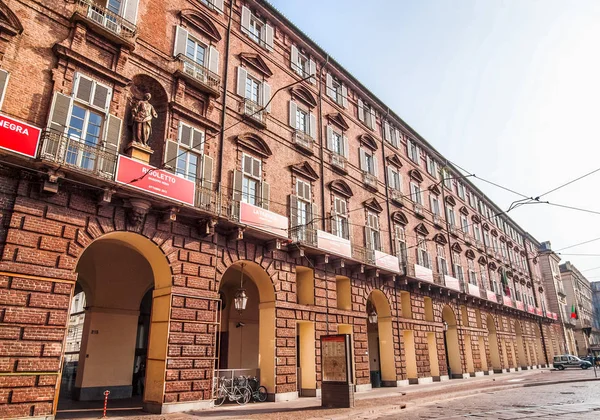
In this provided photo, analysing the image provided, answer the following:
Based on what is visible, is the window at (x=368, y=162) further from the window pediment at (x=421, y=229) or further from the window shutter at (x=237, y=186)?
the window shutter at (x=237, y=186)

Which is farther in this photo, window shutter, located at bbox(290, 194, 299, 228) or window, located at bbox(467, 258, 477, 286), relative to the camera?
window, located at bbox(467, 258, 477, 286)

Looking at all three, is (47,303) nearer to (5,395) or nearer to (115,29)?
(5,395)

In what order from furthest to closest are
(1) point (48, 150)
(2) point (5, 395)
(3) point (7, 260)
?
(1) point (48, 150) → (3) point (7, 260) → (2) point (5, 395)

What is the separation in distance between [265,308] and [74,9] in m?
12.4

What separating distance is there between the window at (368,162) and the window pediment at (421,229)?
5506 millimetres

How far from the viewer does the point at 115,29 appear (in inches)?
548

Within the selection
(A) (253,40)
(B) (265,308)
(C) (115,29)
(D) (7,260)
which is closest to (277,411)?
(B) (265,308)

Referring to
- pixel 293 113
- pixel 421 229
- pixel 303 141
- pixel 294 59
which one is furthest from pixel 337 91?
pixel 421 229

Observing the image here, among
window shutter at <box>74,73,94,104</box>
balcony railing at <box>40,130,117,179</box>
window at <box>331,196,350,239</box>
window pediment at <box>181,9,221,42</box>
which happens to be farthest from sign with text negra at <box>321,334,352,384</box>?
window pediment at <box>181,9,221,42</box>

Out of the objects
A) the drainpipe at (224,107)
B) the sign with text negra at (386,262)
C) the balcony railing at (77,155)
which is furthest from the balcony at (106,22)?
the sign with text negra at (386,262)

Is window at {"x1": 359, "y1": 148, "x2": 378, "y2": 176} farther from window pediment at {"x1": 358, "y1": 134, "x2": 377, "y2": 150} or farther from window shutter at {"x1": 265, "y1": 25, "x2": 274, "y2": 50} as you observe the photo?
window shutter at {"x1": 265, "y1": 25, "x2": 274, "y2": 50}

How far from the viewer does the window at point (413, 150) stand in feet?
104

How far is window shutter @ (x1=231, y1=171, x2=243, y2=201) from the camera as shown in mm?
16297

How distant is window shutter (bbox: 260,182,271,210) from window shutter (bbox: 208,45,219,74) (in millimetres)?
5046
